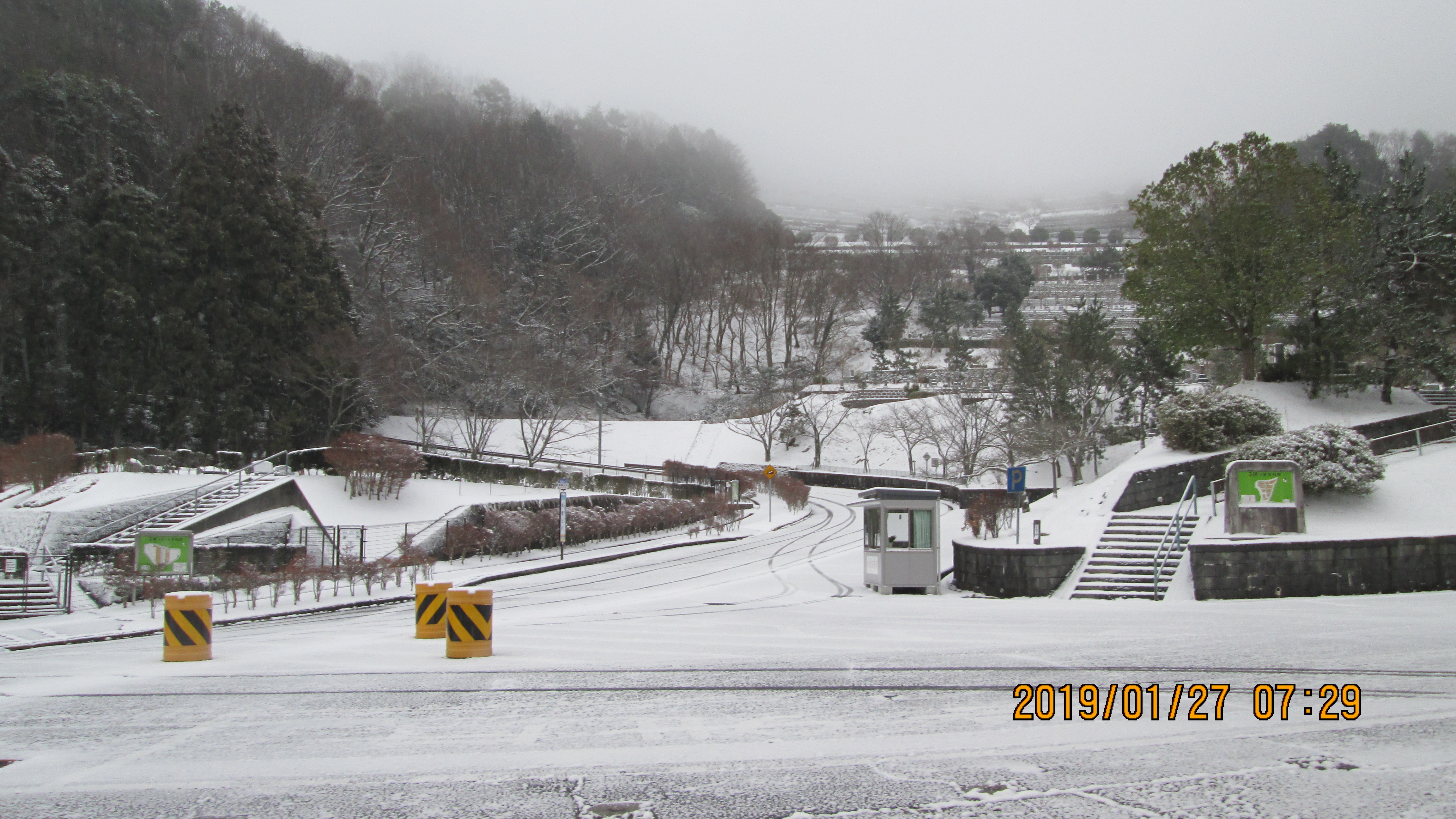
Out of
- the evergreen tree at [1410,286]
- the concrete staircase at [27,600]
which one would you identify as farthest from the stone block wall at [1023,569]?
the concrete staircase at [27,600]

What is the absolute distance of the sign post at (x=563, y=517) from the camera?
2475 centimetres

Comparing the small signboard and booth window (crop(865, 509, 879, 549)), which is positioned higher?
booth window (crop(865, 509, 879, 549))

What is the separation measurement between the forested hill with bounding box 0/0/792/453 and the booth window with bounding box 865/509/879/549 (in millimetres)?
26892

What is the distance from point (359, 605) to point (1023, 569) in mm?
12742

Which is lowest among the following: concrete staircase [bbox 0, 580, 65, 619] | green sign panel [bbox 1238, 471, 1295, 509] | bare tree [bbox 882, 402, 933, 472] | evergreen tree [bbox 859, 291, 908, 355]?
concrete staircase [bbox 0, 580, 65, 619]

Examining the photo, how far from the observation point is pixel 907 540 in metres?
16.9

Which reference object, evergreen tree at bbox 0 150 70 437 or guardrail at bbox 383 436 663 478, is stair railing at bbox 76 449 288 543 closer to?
guardrail at bbox 383 436 663 478

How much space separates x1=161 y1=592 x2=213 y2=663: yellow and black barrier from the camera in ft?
33.9

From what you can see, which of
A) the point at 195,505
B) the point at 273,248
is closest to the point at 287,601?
the point at 195,505

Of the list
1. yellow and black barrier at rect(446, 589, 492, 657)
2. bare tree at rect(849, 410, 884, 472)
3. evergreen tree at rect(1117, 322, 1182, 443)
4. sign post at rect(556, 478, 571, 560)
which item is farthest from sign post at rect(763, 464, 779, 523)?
yellow and black barrier at rect(446, 589, 492, 657)

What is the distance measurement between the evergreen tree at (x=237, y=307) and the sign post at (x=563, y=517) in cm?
1475

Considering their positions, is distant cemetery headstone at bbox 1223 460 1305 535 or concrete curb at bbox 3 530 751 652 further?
distant cemetery headstone at bbox 1223 460 1305 535

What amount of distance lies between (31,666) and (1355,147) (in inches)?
4552
